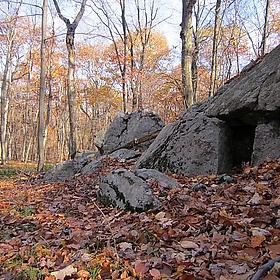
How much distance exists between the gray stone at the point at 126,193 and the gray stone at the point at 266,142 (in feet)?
6.81

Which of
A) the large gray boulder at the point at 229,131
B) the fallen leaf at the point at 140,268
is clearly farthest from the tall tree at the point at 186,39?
the fallen leaf at the point at 140,268

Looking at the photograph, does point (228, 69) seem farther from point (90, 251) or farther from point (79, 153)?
point (90, 251)

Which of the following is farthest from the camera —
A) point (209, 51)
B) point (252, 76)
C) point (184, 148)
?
point (209, 51)

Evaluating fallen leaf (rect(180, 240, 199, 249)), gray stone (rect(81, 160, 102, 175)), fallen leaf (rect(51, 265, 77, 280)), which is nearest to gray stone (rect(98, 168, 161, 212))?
A: fallen leaf (rect(180, 240, 199, 249))

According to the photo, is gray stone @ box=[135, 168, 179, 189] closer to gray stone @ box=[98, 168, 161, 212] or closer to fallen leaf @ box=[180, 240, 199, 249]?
gray stone @ box=[98, 168, 161, 212]

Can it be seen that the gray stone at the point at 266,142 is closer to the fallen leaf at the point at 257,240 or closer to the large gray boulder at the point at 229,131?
the large gray boulder at the point at 229,131

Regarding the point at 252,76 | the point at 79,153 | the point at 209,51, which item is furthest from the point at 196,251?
the point at 209,51

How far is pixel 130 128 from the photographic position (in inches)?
378

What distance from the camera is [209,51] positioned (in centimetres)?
2303

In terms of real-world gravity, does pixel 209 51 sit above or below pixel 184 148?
above

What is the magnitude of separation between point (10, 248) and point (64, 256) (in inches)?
35.3

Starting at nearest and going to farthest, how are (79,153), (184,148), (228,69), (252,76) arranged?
(252,76), (184,148), (79,153), (228,69)

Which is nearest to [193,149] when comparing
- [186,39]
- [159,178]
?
[159,178]

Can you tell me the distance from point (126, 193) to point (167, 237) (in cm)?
143
